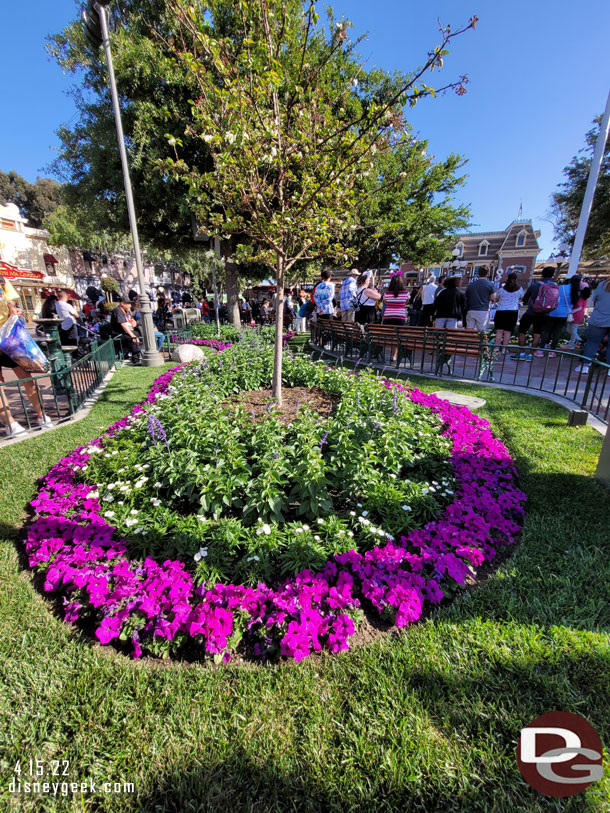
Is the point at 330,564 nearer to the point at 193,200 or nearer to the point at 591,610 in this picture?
the point at 591,610

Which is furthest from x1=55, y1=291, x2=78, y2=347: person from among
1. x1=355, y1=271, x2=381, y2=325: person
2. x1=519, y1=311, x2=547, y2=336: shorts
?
x1=519, y1=311, x2=547, y2=336: shorts

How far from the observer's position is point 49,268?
3503 cm

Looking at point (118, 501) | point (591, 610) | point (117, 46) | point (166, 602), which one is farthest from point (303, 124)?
point (117, 46)

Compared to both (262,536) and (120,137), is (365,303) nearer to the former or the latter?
(120,137)

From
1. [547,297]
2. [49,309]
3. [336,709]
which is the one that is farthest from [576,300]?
[49,309]

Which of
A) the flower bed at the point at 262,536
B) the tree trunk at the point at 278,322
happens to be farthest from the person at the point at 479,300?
the tree trunk at the point at 278,322

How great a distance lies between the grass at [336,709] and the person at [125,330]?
8.14 m

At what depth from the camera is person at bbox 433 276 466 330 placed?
7848 mm

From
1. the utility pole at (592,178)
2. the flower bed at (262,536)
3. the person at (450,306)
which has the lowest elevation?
the flower bed at (262,536)

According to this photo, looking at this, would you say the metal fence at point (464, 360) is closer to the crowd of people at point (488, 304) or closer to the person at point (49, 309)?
the crowd of people at point (488, 304)

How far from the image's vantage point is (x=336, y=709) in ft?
5.25

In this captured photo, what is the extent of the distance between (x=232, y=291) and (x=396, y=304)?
7106 millimetres

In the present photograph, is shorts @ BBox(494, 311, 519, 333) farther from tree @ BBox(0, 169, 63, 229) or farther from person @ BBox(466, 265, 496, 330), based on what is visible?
tree @ BBox(0, 169, 63, 229)

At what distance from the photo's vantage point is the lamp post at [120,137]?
7121 millimetres
